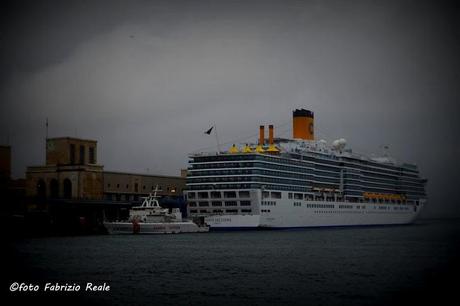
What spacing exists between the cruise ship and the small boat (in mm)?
2994

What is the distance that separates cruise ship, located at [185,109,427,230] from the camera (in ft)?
331

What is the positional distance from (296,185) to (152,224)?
24.6m

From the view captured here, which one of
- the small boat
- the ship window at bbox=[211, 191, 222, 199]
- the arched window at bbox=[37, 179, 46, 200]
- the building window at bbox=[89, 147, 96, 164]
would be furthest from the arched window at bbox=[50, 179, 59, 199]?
the ship window at bbox=[211, 191, 222, 199]

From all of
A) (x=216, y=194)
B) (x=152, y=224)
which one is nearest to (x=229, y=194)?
(x=216, y=194)

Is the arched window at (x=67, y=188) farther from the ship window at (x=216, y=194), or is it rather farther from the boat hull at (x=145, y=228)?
the ship window at (x=216, y=194)

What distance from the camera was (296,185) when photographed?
4333 inches

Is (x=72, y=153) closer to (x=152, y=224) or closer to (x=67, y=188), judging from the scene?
(x=67, y=188)

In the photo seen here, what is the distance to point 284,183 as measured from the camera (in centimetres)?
10706

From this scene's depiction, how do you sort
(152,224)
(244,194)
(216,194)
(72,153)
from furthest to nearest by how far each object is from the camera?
(72,153), (216,194), (244,194), (152,224)

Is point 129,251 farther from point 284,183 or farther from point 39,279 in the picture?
point 284,183

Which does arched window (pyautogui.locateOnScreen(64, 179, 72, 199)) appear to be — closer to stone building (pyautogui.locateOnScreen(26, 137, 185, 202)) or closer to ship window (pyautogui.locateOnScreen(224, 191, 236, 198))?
stone building (pyautogui.locateOnScreen(26, 137, 185, 202))

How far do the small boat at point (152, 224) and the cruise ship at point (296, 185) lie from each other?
2.99 metres

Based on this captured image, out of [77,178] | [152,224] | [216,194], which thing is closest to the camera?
[152,224]

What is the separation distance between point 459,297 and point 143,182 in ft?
315
